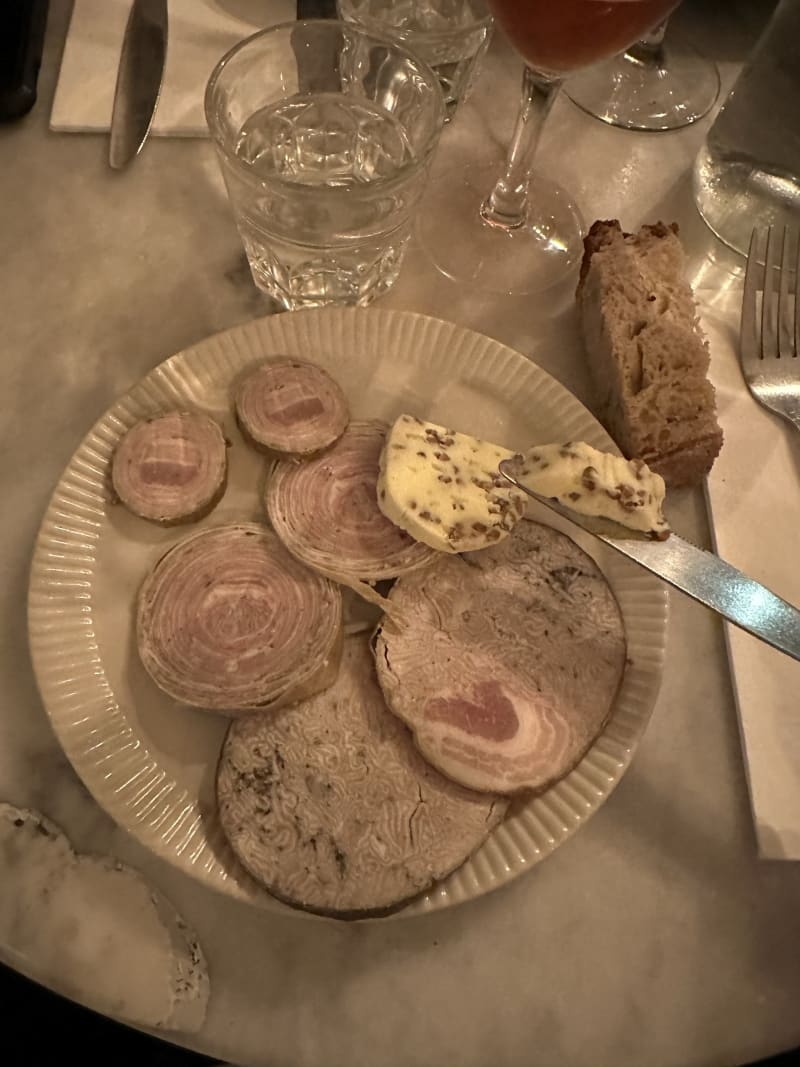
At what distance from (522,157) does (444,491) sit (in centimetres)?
47

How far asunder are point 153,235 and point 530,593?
617 millimetres

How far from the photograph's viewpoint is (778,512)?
0.82 m

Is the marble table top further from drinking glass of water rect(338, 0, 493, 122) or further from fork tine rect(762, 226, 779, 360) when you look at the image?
drinking glass of water rect(338, 0, 493, 122)

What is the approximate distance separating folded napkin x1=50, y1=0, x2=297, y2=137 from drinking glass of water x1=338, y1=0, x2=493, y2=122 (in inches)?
6.2

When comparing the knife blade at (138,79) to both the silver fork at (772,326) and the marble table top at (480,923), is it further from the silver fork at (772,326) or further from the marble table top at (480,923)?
the silver fork at (772,326)

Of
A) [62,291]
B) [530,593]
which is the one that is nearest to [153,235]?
[62,291]

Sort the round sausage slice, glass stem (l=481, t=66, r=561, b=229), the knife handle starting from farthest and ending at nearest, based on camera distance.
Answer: the knife handle
glass stem (l=481, t=66, r=561, b=229)
the round sausage slice

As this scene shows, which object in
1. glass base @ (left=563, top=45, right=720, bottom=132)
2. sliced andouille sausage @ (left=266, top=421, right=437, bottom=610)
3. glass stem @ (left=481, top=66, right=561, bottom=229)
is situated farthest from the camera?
glass base @ (left=563, top=45, right=720, bottom=132)

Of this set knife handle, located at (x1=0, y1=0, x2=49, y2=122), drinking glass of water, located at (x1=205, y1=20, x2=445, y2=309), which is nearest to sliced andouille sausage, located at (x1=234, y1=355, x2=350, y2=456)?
drinking glass of water, located at (x1=205, y1=20, x2=445, y2=309)

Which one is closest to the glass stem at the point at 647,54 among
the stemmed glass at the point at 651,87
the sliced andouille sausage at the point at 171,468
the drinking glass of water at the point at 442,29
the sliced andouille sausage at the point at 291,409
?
the stemmed glass at the point at 651,87

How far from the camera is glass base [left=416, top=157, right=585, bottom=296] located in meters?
0.95

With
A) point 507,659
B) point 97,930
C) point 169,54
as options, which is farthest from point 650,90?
point 97,930

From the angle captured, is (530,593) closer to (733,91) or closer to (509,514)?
(509,514)

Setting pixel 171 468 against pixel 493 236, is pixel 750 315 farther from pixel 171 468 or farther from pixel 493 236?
pixel 171 468
